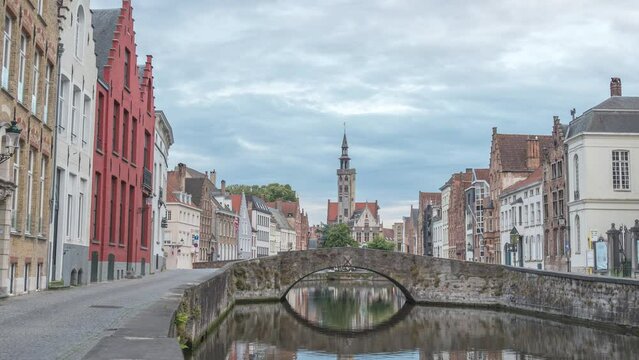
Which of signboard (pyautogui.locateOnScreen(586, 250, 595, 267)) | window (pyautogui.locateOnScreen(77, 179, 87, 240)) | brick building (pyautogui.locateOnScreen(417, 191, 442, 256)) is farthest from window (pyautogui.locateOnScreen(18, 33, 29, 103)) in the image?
brick building (pyautogui.locateOnScreen(417, 191, 442, 256))

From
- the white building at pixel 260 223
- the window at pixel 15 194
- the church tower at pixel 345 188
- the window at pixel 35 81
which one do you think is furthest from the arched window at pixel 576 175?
the church tower at pixel 345 188

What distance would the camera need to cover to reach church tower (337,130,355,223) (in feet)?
489

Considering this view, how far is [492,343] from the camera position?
20.4m

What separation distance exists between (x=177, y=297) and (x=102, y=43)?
15218 millimetres

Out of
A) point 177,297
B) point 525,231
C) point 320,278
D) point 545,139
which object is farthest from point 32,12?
point 320,278

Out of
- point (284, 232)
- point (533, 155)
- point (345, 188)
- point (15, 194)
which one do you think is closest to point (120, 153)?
point (15, 194)

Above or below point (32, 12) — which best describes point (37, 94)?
below

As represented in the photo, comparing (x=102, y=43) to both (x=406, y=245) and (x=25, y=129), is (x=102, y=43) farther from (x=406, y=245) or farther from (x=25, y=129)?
(x=406, y=245)

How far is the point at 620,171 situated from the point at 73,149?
28.7m

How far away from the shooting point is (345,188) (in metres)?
151

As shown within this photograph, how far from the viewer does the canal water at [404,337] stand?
712 inches

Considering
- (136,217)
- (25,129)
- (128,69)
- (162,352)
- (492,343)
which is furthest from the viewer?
(136,217)

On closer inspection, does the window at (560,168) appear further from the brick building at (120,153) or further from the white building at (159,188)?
the brick building at (120,153)

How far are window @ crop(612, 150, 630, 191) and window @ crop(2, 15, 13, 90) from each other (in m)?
31.8
